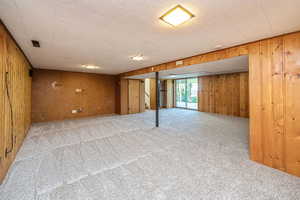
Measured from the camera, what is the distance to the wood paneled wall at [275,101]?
6.30ft

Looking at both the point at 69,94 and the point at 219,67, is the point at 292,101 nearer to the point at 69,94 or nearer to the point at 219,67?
the point at 219,67

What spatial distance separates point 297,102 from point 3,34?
4.60 meters

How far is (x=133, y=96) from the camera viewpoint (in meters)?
7.52

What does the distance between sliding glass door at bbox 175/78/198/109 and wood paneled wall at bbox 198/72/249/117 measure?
1082 mm

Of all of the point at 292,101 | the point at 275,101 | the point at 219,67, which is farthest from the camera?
the point at 219,67

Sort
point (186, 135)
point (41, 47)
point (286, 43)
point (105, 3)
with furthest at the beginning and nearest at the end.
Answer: point (186, 135), point (41, 47), point (286, 43), point (105, 3)

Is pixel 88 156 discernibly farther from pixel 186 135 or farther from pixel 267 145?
pixel 267 145

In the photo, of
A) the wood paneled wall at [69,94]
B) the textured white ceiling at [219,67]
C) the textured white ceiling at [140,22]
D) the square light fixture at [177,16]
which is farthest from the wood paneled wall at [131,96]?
the square light fixture at [177,16]

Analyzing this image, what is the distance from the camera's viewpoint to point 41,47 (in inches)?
110

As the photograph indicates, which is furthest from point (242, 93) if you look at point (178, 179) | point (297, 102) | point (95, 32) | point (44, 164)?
point (44, 164)

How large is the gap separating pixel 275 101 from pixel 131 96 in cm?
625

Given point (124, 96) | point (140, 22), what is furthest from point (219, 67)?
point (124, 96)

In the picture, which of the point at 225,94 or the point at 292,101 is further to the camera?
the point at 225,94

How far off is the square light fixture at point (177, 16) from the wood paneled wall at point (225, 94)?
19.8 ft
